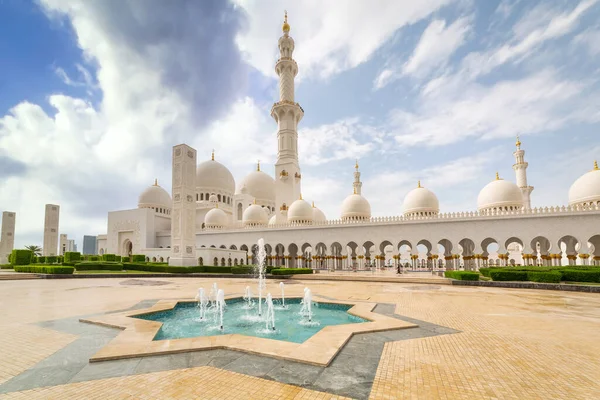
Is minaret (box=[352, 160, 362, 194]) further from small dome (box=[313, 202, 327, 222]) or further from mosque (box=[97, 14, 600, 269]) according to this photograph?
small dome (box=[313, 202, 327, 222])

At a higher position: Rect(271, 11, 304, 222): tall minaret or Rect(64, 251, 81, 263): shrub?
Rect(271, 11, 304, 222): tall minaret

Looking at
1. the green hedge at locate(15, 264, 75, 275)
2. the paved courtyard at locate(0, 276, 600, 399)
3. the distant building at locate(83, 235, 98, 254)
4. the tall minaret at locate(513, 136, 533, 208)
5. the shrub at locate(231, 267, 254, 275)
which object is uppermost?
the tall minaret at locate(513, 136, 533, 208)

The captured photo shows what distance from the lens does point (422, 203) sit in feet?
108

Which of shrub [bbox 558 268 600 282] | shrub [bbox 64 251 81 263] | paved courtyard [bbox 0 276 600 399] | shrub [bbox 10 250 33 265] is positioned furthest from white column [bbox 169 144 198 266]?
shrub [bbox 558 268 600 282]

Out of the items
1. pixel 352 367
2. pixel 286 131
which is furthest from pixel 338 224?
pixel 352 367

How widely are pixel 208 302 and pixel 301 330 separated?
5.51 metres

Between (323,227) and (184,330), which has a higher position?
(323,227)

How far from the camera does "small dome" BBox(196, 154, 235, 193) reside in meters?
48.6

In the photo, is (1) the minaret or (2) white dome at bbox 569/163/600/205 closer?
(2) white dome at bbox 569/163/600/205

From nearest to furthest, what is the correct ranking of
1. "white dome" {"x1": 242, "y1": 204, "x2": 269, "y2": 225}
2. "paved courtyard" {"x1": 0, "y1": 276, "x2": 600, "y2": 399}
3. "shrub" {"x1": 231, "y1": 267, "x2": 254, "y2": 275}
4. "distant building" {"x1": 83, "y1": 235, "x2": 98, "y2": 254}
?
"paved courtyard" {"x1": 0, "y1": 276, "x2": 600, "y2": 399}
"shrub" {"x1": 231, "y1": 267, "x2": 254, "y2": 275}
"white dome" {"x1": 242, "y1": 204, "x2": 269, "y2": 225}
"distant building" {"x1": 83, "y1": 235, "x2": 98, "y2": 254}

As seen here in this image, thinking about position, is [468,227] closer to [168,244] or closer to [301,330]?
[301,330]

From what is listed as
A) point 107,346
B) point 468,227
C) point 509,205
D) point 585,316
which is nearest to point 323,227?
point 468,227

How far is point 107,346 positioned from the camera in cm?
561

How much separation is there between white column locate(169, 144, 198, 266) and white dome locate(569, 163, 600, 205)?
34252mm
